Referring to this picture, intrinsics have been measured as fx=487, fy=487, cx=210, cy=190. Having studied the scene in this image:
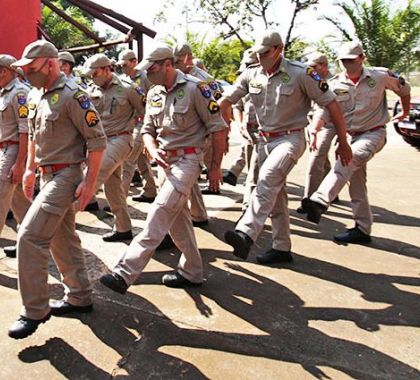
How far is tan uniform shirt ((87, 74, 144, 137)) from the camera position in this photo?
15.5 feet

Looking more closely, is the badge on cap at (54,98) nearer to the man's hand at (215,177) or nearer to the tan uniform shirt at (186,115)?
the tan uniform shirt at (186,115)

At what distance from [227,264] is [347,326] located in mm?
1370

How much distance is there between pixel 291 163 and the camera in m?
3.92

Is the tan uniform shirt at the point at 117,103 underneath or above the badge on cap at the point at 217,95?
underneath

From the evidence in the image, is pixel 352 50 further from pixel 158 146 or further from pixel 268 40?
pixel 158 146

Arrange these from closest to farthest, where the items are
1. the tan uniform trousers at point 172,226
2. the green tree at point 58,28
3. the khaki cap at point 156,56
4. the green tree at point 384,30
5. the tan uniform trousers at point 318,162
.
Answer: the tan uniform trousers at point 172,226
the khaki cap at point 156,56
the tan uniform trousers at point 318,162
the green tree at point 384,30
the green tree at point 58,28

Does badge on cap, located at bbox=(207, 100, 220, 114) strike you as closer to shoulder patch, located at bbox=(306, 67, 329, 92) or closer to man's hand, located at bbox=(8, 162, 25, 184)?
shoulder patch, located at bbox=(306, 67, 329, 92)

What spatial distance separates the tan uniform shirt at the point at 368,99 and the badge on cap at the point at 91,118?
8.79 ft

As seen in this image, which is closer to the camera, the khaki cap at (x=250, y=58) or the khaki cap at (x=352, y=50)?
the khaki cap at (x=352, y=50)

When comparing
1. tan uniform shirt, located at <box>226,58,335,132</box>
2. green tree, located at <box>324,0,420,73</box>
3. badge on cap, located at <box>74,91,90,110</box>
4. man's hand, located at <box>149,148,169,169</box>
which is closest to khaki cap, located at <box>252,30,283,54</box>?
tan uniform shirt, located at <box>226,58,335,132</box>

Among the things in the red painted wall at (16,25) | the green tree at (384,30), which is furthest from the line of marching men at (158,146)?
the green tree at (384,30)

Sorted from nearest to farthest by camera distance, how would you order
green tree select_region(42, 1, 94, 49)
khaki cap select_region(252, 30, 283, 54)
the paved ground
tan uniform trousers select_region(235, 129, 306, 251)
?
the paved ground → tan uniform trousers select_region(235, 129, 306, 251) → khaki cap select_region(252, 30, 283, 54) → green tree select_region(42, 1, 94, 49)

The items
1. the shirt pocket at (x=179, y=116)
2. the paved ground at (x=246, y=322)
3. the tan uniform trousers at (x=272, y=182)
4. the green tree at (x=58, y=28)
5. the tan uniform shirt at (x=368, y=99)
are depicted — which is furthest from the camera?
the green tree at (x=58, y=28)

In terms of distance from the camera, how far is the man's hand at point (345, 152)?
13.4ft
